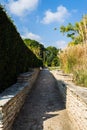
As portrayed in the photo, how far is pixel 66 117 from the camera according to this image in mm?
6273

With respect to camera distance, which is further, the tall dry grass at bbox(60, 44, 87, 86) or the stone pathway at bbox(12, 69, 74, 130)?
the tall dry grass at bbox(60, 44, 87, 86)

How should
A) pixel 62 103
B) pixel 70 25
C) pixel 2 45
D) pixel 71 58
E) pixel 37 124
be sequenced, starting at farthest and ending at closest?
pixel 70 25 → pixel 71 58 → pixel 62 103 → pixel 2 45 → pixel 37 124

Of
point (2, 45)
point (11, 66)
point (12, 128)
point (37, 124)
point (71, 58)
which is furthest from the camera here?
point (71, 58)

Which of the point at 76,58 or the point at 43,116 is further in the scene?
the point at 76,58

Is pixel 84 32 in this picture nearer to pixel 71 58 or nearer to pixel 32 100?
pixel 71 58

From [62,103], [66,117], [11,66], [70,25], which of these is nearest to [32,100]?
[62,103]

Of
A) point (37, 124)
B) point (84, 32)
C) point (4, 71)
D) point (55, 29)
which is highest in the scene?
point (55, 29)

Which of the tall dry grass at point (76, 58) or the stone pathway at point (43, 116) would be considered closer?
the stone pathway at point (43, 116)

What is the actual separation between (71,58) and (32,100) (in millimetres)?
3257

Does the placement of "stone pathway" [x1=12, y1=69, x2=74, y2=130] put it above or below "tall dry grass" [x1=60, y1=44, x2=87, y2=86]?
below

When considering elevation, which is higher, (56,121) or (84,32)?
(84,32)

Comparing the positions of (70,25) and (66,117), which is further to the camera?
(70,25)

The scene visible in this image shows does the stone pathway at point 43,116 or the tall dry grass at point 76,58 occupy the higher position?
the tall dry grass at point 76,58

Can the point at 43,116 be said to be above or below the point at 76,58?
below
